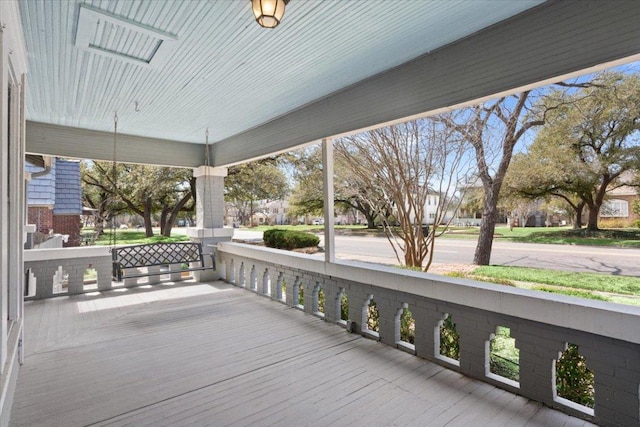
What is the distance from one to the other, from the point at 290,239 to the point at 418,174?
4553 millimetres

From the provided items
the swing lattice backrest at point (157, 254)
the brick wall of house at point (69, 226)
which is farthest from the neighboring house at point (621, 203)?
the brick wall of house at point (69, 226)

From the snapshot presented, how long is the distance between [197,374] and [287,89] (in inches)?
117

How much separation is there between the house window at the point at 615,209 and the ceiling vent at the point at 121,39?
4479mm

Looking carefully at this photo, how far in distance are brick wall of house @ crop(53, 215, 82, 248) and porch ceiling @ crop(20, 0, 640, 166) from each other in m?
9.12

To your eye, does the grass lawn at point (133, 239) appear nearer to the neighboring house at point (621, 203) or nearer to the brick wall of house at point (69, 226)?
the brick wall of house at point (69, 226)

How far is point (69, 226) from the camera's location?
11867 millimetres

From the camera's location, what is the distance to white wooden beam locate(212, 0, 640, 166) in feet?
6.39

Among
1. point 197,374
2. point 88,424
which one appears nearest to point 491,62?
point 197,374

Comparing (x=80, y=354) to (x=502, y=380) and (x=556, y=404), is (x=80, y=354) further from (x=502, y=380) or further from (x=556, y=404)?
(x=556, y=404)

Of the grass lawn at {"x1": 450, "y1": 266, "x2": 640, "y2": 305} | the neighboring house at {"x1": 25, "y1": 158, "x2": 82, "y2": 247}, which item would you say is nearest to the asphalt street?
the grass lawn at {"x1": 450, "y1": 266, "x2": 640, "y2": 305}

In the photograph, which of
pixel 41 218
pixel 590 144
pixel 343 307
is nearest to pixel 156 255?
pixel 343 307

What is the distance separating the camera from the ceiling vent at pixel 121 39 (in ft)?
7.69

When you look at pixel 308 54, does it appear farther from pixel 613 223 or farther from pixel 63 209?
pixel 63 209

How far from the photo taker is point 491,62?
2.45m
